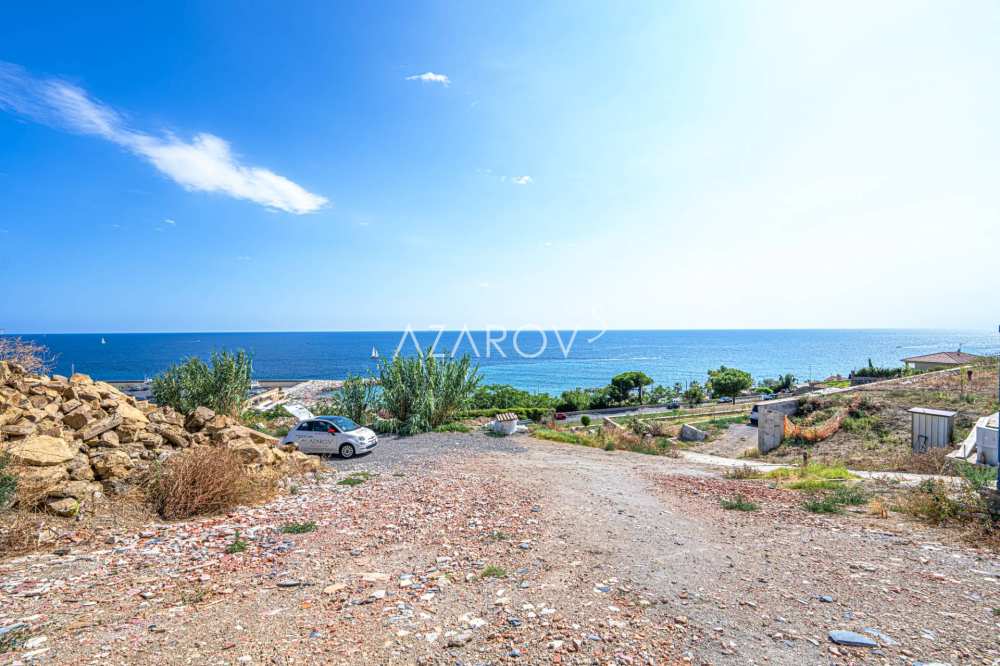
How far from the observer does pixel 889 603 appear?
495 centimetres

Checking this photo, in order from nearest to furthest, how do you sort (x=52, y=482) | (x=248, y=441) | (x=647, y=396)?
1. (x=52, y=482)
2. (x=248, y=441)
3. (x=647, y=396)

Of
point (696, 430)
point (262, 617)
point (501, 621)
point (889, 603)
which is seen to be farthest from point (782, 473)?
point (696, 430)

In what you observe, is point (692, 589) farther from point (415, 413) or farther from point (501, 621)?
point (415, 413)

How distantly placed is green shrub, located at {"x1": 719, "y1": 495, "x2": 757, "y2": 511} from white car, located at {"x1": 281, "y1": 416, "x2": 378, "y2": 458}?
11288mm

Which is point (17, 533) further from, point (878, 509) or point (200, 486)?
point (878, 509)

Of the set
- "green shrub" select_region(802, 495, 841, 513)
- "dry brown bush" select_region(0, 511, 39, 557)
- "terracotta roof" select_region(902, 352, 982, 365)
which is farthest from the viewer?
"terracotta roof" select_region(902, 352, 982, 365)

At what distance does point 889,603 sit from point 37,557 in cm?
1080

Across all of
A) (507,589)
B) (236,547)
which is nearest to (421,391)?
(236,547)

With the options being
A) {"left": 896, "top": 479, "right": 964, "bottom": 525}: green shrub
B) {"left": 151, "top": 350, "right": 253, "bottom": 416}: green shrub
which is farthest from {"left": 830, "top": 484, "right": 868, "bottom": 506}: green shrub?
{"left": 151, "top": 350, "right": 253, "bottom": 416}: green shrub

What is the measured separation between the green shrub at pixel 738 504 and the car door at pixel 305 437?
12686 mm

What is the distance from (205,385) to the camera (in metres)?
18.9

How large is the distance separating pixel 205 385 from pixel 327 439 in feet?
24.2

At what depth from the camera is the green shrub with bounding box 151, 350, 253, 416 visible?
18.8m

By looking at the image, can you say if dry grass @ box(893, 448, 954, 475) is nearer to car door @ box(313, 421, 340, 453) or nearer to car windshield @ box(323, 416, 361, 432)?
car windshield @ box(323, 416, 361, 432)
